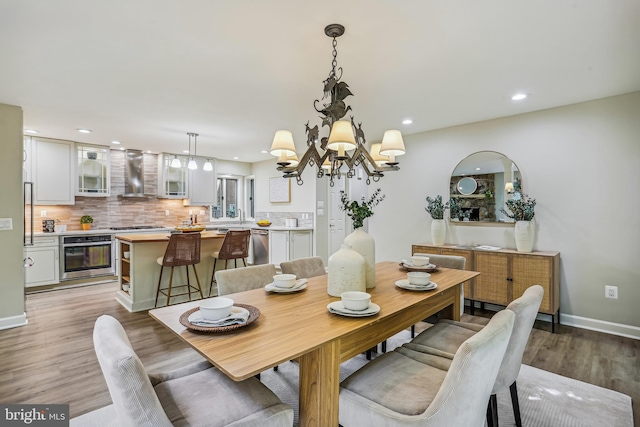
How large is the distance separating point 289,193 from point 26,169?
170 inches

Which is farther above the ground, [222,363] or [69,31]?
[69,31]

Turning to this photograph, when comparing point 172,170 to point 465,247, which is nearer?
point 465,247

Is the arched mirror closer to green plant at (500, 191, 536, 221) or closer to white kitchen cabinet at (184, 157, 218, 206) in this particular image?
green plant at (500, 191, 536, 221)

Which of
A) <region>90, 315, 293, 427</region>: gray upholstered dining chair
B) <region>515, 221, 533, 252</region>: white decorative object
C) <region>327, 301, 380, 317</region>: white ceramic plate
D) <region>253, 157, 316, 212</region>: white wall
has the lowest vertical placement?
<region>90, 315, 293, 427</region>: gray upholstered dining chair

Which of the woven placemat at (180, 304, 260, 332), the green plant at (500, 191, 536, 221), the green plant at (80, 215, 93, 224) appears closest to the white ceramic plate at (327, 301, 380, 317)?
the woven placemat at (180, 304, 260, 332)

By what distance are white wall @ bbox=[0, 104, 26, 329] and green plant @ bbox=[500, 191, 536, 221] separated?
5.55m

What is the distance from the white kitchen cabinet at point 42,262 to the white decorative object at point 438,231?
5700mm

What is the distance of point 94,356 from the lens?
283 cm

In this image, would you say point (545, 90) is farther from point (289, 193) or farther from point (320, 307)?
point (289, 193)

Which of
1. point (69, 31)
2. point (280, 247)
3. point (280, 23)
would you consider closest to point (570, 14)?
point (280, 23)

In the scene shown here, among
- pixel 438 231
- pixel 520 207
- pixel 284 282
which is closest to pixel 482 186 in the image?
pixel 520 207

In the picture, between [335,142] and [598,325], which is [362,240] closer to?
[335,142]

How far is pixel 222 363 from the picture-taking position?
3.58ft

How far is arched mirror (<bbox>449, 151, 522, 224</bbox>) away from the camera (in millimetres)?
3947
